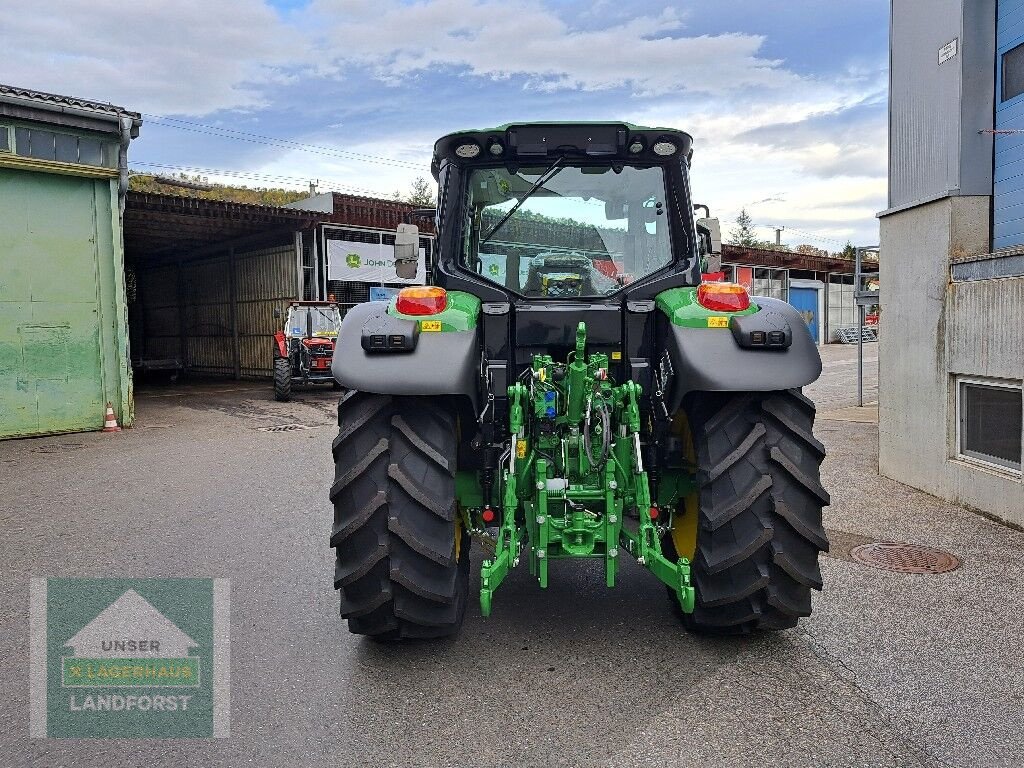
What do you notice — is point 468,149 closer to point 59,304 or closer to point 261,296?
point 59,304

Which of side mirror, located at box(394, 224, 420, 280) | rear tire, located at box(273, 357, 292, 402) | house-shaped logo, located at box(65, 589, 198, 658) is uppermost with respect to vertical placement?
side mirror, located at box(394, 224, 420, 280)

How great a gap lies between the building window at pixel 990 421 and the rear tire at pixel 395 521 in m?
4.89

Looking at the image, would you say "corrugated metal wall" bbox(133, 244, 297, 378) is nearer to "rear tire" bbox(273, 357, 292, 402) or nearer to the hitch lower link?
"rear tire" bbox(273, 357, 292, 402)

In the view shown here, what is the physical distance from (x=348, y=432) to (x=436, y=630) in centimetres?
102

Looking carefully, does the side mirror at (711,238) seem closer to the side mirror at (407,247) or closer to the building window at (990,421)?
the side mirror at (407,247)

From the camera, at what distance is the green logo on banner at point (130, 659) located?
3215 millimetres

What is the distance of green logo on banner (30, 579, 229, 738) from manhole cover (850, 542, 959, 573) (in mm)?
4199

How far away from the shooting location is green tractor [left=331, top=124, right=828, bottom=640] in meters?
3.52

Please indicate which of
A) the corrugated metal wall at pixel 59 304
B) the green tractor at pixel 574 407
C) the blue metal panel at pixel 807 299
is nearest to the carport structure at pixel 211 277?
the corrugated metal wall at pixel 59 304

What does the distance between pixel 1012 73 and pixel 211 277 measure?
24185 millimetres

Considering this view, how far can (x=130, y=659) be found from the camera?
3777mm

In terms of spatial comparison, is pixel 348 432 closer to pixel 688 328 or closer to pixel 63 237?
pixel 688 328

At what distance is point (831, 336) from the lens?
39.5 meters

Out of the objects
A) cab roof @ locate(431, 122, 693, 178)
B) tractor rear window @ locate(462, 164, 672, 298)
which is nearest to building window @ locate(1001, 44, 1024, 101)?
cab roof @ locate(431, 122, 693, 178)
